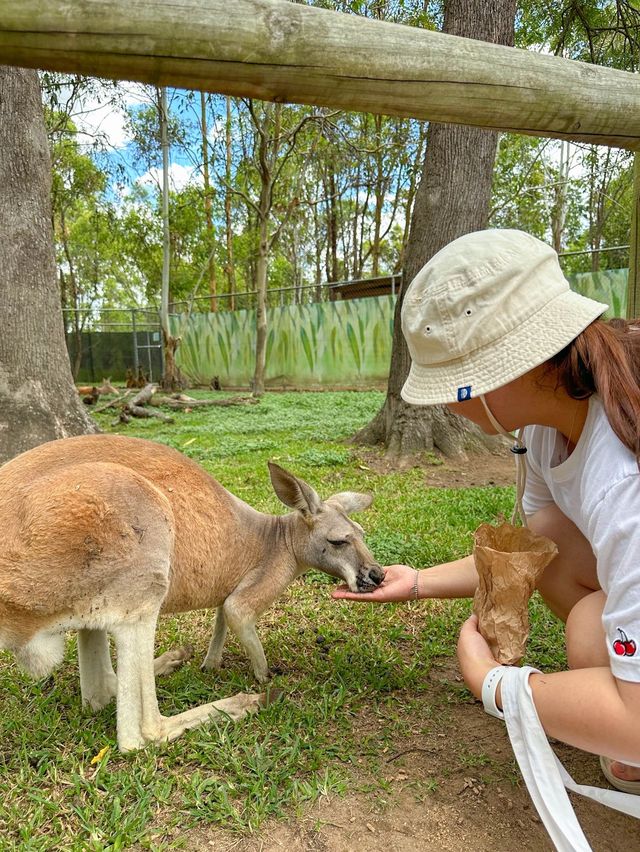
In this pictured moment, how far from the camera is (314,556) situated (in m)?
2.16

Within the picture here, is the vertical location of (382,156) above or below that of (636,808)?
above

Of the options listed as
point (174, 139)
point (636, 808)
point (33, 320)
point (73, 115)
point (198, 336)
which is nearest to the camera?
point (636, 808)

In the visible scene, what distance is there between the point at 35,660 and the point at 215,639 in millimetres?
673

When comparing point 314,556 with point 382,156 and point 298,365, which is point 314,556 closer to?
point 298,365

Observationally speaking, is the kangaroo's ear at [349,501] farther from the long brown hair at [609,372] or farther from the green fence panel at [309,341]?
the green fence panel at [309,341]

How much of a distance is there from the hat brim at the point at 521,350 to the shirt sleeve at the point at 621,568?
0.28 meters

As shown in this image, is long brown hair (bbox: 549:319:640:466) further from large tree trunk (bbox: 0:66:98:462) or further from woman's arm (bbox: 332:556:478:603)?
large tree trunk (bbox: 0:66:98:462)

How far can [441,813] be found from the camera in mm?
1474

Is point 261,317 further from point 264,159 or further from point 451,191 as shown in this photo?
point 451,191

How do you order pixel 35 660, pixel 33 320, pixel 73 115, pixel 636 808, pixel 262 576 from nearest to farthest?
pixel 636 808 → pixel 35 660 → pixel 262 576 → pixel 33 320 → pixel 73 115

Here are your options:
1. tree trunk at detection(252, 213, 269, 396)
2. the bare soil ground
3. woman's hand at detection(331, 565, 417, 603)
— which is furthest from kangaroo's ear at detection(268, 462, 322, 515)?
tree trunk at detection(252, 213, 269, 396)

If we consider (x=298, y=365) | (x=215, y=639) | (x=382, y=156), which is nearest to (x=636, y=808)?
(x=215, y=639)

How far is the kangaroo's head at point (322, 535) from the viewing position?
2068mm

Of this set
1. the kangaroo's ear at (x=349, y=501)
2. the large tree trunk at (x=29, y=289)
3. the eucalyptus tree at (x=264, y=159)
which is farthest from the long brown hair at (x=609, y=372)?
the eucalyptus tree at (x=264, y=159)
